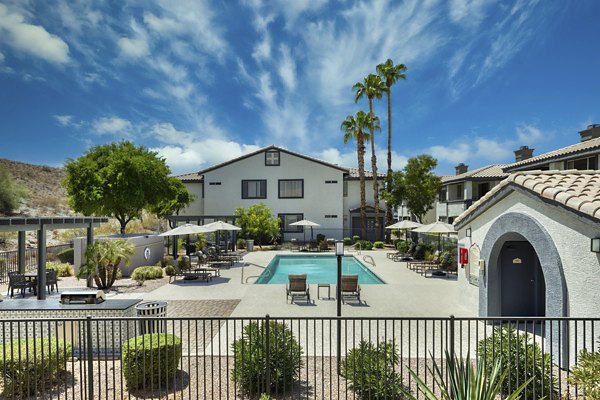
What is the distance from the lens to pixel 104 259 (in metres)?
14.2

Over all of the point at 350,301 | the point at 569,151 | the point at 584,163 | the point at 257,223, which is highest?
the point at 569,151

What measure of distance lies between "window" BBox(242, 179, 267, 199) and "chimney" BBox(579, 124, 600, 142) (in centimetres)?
2762

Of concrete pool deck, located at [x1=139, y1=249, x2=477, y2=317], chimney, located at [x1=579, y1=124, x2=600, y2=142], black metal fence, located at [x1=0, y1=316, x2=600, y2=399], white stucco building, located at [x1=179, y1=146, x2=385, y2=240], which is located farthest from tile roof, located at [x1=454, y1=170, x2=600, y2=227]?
white stucco building, located at [x1=179, y1=146, x2=385, y2=240]

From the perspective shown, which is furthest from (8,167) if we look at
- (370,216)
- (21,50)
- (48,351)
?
(48,351)

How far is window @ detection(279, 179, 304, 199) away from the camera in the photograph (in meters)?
36.8

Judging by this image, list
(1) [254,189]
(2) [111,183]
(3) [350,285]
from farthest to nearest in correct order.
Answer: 1. (1) [254,189]
2. (2) [111,183]
3. (3) [350,285]

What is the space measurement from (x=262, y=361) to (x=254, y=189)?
104 feet

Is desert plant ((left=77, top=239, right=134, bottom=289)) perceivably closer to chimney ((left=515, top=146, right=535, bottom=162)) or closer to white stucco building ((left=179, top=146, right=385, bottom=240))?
white stucco building ((left=179, top=146, right=385, bottom=240))

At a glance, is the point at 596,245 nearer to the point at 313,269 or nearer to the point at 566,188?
the point at 566,188

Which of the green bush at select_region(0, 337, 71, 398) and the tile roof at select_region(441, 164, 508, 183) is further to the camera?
the tile roof at select_region(441, 164, 508, 183)

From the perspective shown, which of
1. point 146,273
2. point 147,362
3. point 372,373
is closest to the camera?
point 372,373

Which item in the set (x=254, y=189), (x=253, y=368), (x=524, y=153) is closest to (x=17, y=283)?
(x=253, y=368)

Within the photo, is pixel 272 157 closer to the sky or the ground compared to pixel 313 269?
closer to the sky

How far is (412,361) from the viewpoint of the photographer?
7285 millimetres
